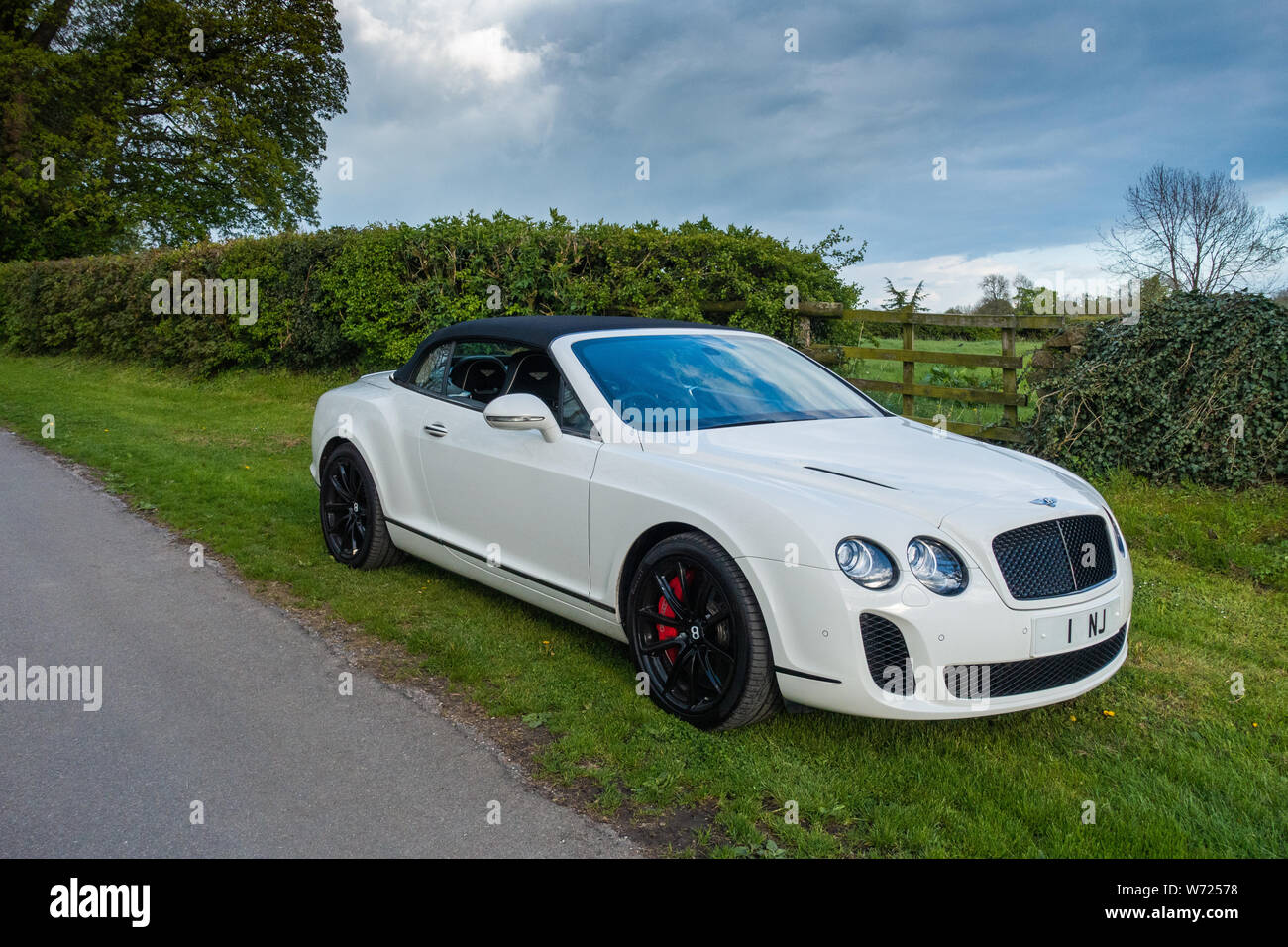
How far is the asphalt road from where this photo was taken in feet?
10.3

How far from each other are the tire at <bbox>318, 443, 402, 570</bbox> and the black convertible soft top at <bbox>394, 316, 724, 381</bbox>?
0.95 meters

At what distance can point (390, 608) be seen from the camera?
5.53 metres

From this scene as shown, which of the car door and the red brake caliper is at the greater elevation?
the car door

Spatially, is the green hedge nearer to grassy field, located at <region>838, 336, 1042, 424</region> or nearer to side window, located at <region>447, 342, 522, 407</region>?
grassy field, located at <region>838, 336, 1042, 424</region>

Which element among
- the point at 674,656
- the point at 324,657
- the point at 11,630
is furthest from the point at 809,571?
the point at 11,630

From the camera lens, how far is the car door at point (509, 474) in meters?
4.50

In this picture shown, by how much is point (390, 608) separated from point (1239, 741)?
409 centimetres

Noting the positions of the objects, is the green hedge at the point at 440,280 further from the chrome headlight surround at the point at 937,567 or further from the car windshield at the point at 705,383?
the chrome headlight surround at the point at 937,567

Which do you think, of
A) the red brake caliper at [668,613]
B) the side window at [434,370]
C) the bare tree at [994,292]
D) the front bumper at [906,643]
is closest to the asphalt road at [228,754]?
the red brake caliper at [668,613]

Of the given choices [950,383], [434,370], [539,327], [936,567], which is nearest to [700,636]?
[936,567]

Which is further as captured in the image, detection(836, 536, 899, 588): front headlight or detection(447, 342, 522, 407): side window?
detection(447, 342, 522, 407): side window

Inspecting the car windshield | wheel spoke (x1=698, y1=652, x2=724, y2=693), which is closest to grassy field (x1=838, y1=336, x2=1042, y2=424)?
the car windshield

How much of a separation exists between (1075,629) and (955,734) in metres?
0.63

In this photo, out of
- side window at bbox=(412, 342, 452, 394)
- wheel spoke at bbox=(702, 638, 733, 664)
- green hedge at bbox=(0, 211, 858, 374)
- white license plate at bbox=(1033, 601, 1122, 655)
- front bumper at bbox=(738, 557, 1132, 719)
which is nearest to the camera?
front bumper at bbox=(738, 557, 1132, 719)
